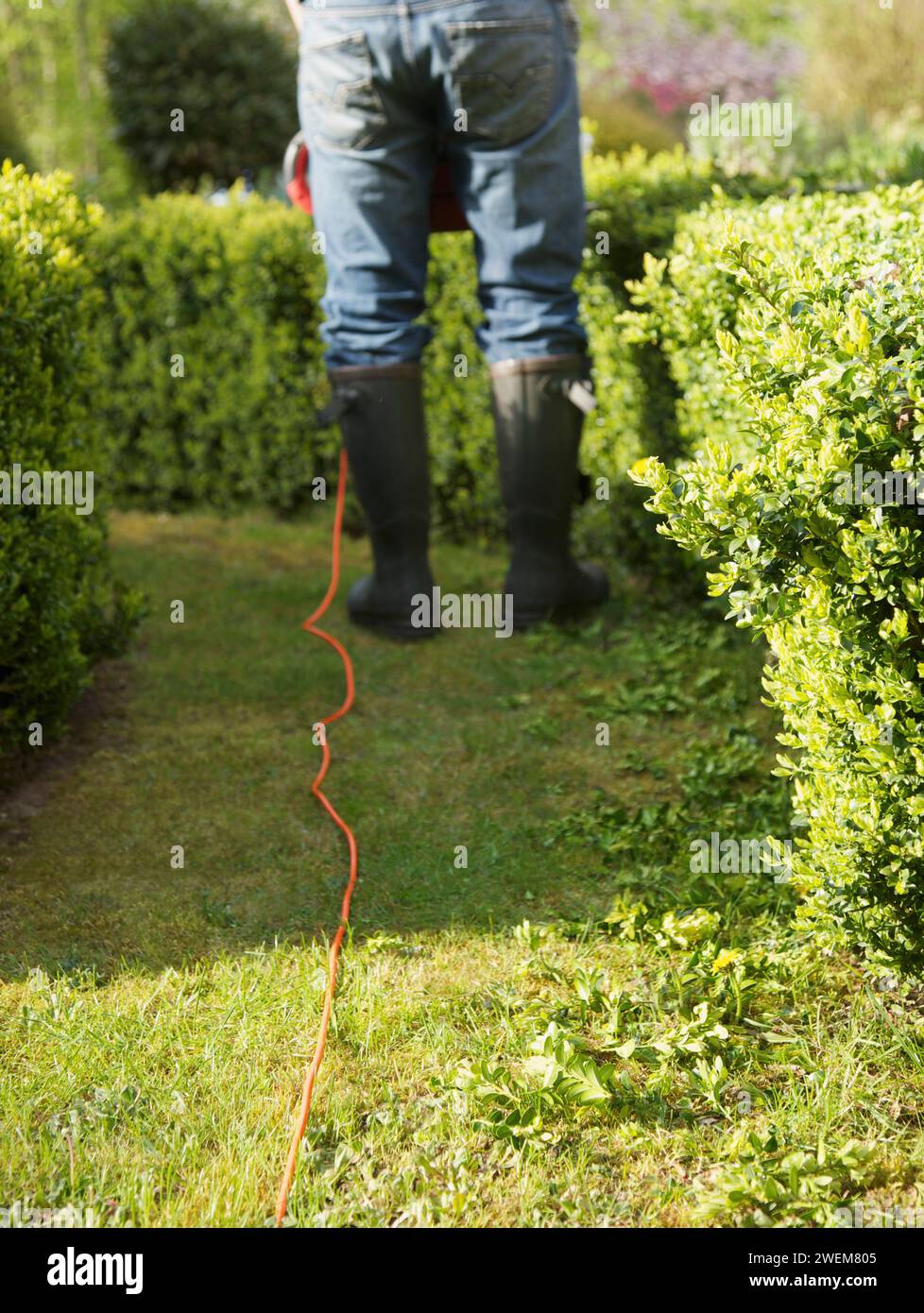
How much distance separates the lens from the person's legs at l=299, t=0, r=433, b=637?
386 centimetres

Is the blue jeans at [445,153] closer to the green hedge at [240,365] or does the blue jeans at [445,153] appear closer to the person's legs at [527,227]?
the person's legs at [527,227]

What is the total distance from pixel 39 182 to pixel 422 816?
221 centimetres

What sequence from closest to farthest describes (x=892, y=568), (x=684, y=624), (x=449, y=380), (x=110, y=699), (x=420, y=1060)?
(x=892, y=568), (x=420, y=1060), (x=110, y=699), (x=684, y=624), (x=449, y=380)

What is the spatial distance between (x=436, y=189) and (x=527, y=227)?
0.61m

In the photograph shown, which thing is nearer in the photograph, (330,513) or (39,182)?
(39,182)

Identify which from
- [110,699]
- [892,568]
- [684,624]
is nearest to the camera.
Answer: [892,568]

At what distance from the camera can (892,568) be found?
7.04ft

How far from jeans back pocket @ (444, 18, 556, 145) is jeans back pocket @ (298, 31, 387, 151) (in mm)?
267

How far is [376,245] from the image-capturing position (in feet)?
13.1


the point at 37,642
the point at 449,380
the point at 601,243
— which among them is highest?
the point at 601,243

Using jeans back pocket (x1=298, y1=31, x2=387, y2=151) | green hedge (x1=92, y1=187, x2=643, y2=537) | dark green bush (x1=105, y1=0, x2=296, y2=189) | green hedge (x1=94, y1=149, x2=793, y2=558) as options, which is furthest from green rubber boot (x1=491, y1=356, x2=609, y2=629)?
dark green bush (x1=105, y1=0, x2=296, y2=189)

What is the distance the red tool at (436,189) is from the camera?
4.37m

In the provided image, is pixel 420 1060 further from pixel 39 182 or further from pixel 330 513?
pixel 330 513

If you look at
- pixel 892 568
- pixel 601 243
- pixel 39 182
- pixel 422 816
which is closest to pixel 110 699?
pixel 422 816
